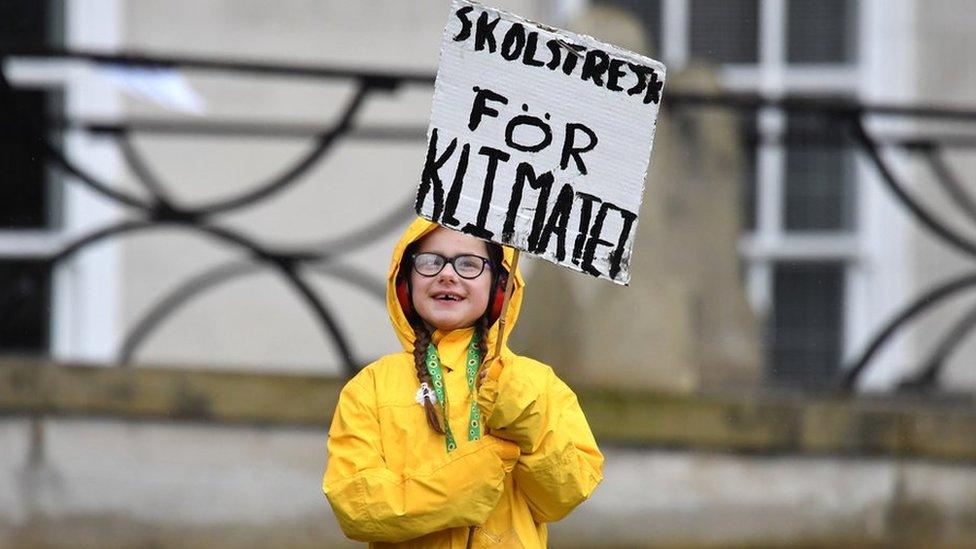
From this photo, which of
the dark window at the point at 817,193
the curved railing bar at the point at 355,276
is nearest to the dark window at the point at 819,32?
the dark window at the point at 817,193

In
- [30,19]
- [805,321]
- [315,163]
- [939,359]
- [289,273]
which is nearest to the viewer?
[289,273]

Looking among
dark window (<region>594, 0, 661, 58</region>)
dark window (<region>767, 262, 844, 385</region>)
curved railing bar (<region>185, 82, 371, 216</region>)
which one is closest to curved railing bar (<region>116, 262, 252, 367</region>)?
curved railing bar (<region>185, 82, 371, 216</region>)

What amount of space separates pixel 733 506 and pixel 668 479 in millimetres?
250

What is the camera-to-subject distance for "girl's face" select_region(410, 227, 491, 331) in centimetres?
384

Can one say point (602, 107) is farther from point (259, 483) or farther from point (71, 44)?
point (71, 44)

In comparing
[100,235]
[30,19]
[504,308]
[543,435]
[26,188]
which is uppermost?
[30,19]

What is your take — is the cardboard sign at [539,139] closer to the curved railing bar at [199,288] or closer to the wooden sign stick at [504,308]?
the wooden sign stick at [504,308]

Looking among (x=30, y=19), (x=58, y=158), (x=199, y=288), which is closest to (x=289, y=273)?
(x=58, y=158)

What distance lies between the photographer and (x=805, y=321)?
9281 millimetres

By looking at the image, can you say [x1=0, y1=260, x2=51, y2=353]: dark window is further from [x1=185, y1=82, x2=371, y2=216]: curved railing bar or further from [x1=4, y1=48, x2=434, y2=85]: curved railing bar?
[x1=4, y1=48, x2=434, y2=85]: curved railing bar

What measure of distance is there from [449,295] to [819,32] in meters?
5.69

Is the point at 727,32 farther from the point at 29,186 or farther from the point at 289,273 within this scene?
the point at 29,186

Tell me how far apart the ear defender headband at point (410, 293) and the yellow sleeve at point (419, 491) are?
295 millimetres

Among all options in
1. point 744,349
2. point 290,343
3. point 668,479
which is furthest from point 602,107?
point 290,343
